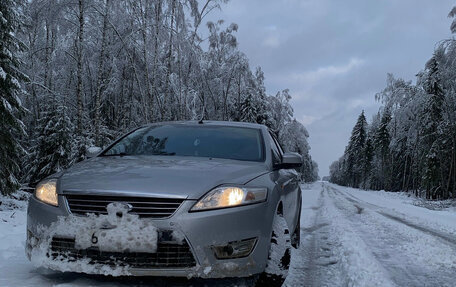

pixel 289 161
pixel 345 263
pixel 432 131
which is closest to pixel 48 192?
pixel 289 161

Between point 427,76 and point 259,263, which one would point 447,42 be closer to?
point 427,76

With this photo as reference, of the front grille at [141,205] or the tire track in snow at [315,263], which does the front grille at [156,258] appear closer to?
the front grille at [141,205]

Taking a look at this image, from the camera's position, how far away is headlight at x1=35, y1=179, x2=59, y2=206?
2.88 meters

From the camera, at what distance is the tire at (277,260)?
2869mm

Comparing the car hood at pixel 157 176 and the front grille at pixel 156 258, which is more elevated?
the car hood at pixel 157 176

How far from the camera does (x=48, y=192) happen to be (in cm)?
296

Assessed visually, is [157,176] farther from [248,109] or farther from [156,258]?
[248,109]

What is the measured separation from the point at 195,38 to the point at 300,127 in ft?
103

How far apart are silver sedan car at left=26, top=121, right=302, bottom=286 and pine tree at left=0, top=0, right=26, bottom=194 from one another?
8582mm

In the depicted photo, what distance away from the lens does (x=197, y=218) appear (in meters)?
2.60

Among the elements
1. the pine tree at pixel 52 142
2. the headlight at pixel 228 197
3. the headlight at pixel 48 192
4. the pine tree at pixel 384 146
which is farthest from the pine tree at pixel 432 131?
the headlight at pixel 48 192

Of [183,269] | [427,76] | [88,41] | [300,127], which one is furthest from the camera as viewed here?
[300,127]

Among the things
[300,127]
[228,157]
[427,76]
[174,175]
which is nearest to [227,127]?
[228,157]

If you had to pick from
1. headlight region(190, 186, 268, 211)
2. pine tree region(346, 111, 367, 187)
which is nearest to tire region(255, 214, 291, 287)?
headlight region(190, 186, 268, 211)
